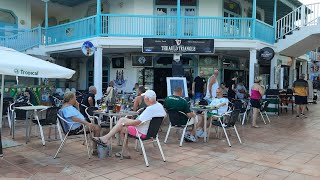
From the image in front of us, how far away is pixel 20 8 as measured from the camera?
50.8ft

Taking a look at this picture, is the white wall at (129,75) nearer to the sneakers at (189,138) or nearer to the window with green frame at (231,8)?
the window with green frame at (231,8)

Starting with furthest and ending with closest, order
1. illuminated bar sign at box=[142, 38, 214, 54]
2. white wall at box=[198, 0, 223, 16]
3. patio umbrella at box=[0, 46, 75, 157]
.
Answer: white wall at box=[198, 0, 223, 16]
illuminated bar sign at box=[142, 38, 214, 54]
patio umbrella at box=[0, 46, 75, 157]

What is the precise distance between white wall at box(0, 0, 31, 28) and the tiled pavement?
34.3 ft

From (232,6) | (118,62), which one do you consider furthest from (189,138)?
(232,6)

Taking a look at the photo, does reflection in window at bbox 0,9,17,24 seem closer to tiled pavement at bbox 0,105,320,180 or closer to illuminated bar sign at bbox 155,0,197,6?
illuminated bar sign at bbox 155,0,197,6

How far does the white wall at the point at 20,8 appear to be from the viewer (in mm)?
15044

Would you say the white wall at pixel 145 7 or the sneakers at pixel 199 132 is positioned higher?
the white wall at pixel 145 7


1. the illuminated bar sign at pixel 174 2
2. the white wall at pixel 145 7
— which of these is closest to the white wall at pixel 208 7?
the illuminated bar sign at pixel 174 2

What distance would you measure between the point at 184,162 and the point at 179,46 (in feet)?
23.5

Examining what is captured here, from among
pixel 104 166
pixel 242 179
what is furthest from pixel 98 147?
pixel 242 179

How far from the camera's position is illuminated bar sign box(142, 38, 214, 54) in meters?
11.6

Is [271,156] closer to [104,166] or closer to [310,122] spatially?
[104,166]

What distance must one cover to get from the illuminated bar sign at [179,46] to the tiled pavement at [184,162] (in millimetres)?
5241

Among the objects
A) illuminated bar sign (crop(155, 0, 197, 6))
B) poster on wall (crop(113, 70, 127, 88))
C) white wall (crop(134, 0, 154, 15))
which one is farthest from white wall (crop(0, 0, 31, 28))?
illuminated bar sign (crop(155, 0, 197, 6))
